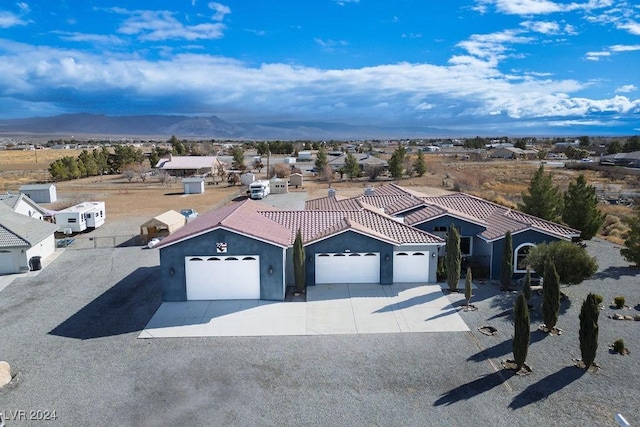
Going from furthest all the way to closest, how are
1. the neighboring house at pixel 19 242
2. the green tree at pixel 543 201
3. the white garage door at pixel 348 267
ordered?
1. the green tree at pixel 543 201
2. the neighboring house at pixel 19 242
3. the white garage door at pixel 348 267

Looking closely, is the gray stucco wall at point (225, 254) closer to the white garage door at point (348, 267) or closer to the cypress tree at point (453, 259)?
the white garage door at point (348, 267)

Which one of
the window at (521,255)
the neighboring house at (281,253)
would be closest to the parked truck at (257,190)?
the neighboring house at (281,253)

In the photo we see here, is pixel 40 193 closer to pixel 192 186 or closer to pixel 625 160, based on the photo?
pixel 192 186

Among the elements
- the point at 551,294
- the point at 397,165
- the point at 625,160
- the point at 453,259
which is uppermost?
the point at 397,165

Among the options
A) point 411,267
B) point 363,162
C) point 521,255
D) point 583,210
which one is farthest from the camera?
point 363,162

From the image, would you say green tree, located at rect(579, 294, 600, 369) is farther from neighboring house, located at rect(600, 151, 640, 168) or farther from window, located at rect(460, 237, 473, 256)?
neighboring house, located at rect(600, 151, 640, 168)

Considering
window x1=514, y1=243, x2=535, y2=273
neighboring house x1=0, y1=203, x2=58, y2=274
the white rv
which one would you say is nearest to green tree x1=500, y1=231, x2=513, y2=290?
window x1=514, y1=243, x2=535, y2=273

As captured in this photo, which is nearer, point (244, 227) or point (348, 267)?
point (244, 227)

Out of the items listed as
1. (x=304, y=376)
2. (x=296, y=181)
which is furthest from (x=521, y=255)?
(x=296, y=181)

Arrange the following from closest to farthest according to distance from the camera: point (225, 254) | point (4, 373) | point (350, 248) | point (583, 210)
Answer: point (4, 373) → point (225, 254) → point (350, 248) → point (583, 210)
